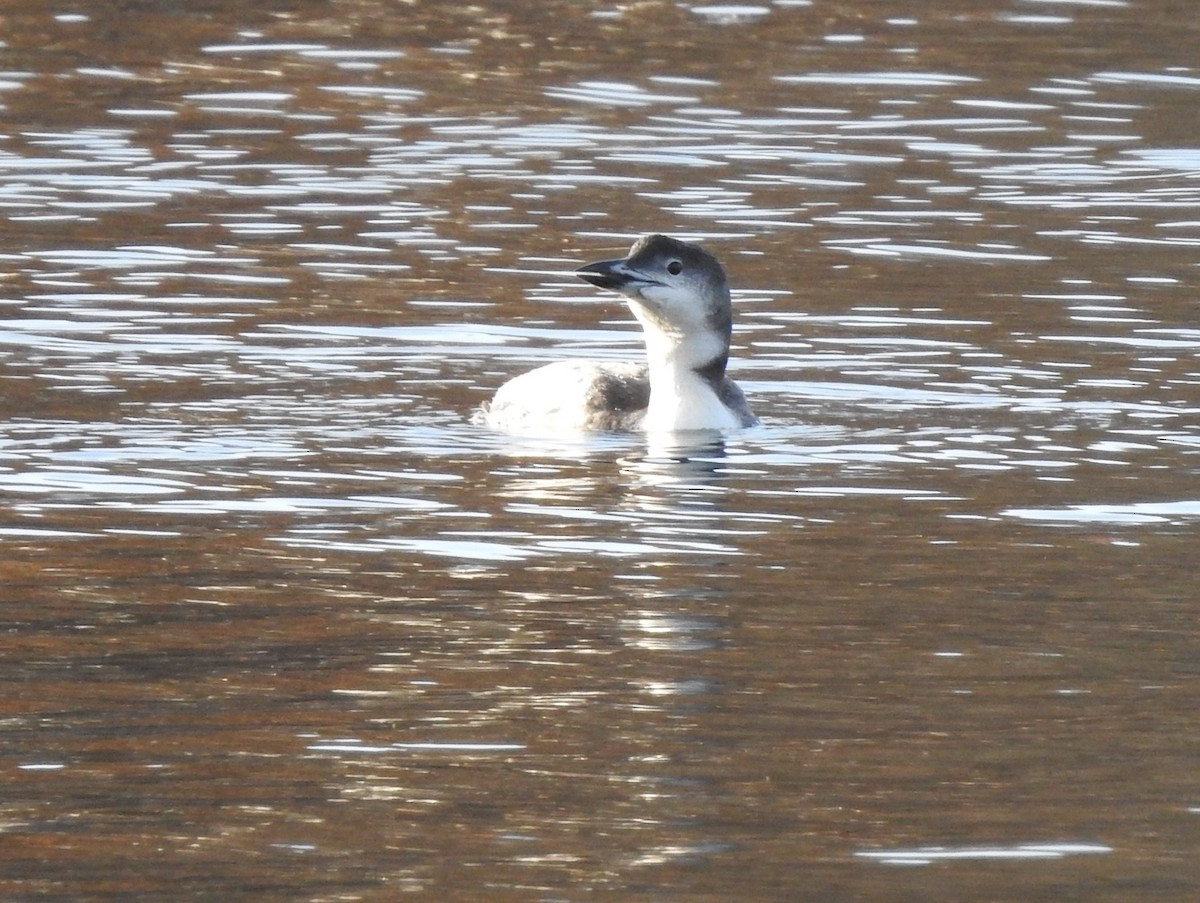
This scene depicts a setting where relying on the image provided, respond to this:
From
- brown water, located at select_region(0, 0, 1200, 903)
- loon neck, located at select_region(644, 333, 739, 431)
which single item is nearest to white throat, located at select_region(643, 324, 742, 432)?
loon neck, located at select_region(644, 333, 739, 431)

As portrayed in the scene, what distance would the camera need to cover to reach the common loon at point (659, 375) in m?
12.1

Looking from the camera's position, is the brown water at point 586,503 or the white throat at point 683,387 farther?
the white throat at point 683,387

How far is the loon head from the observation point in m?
12.2

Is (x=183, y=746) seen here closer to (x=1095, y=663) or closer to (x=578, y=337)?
(x=1095, y=663)

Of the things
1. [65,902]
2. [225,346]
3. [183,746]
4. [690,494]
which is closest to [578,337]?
[225,346]

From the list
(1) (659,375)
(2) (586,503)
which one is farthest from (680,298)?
(2) (586,503)

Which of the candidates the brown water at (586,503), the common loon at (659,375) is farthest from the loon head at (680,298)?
the brown water at (586,503)

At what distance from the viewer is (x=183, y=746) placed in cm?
680

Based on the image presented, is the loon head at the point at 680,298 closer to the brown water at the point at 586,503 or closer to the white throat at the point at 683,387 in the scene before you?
the white throat at the point at 683,387

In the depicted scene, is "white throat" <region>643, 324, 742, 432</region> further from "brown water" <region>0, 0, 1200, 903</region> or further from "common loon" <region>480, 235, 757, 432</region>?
"brown water" <region>0, 0, 1200, 903</region>

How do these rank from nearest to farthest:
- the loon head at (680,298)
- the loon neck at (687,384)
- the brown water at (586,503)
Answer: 1. the brown water at (586,503)
2. the loon neck at (687,384)
3. the loon head at (680,298)

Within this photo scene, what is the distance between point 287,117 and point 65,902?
16526 mm

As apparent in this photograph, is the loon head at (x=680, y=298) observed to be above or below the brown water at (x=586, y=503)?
above

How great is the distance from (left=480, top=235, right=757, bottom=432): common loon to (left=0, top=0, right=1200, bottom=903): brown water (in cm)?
29
